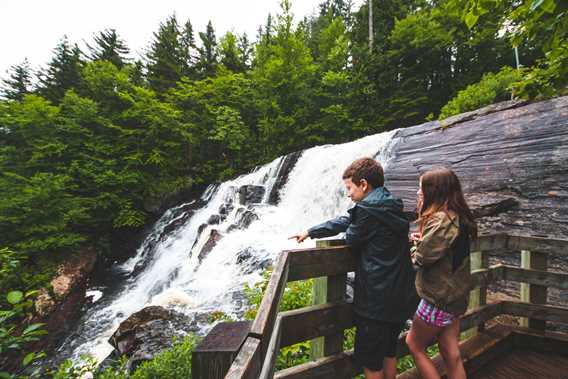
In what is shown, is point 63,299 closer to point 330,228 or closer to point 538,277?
point 330,228

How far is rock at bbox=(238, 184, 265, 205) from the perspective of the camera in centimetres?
1116

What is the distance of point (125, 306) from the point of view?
831cm

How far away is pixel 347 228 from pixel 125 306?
9.17 m

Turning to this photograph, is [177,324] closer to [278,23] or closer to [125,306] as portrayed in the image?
[125,306]

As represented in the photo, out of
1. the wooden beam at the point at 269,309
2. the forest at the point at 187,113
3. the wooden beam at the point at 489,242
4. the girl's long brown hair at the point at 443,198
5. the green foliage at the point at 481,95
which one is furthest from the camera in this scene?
the forest at the point at 187,113

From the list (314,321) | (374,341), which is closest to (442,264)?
(374,341)

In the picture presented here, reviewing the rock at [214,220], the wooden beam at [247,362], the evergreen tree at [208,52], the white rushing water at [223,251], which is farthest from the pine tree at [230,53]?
the wooden beam at [247,362]

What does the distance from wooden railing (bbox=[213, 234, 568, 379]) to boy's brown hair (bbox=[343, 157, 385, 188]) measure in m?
0.49

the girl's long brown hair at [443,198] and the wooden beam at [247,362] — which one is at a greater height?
the girl's long brown hair at [443,198]

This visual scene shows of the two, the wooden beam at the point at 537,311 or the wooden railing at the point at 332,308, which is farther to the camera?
the wooden beam at the point at 537,311

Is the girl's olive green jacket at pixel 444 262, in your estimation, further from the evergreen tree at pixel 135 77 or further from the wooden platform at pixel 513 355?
the evergreen tree at pixel 135 77

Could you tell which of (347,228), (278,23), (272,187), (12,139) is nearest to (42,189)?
(12,139)

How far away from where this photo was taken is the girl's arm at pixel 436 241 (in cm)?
162

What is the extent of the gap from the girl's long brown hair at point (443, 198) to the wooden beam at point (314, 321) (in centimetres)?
77
